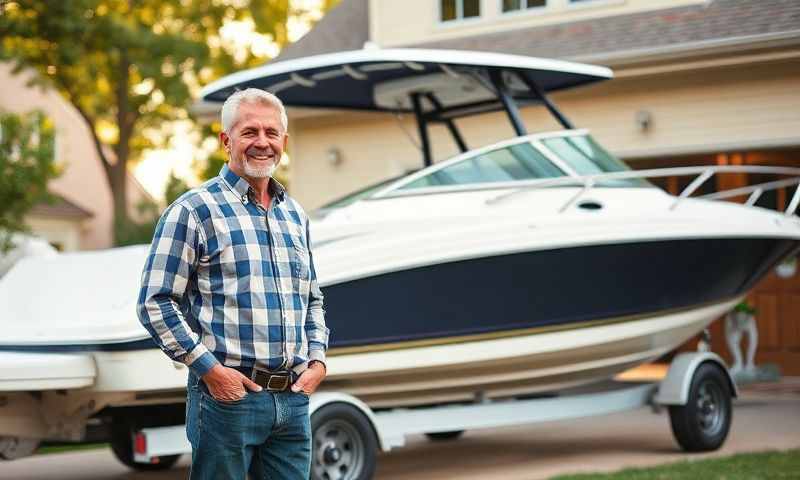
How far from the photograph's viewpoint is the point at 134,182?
35.2 metres

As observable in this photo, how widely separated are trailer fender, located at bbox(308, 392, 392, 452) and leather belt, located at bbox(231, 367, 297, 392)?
3.02 m

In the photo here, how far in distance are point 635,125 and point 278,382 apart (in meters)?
9.53

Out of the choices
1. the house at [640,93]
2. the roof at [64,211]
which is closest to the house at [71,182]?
the roof at [64,211]

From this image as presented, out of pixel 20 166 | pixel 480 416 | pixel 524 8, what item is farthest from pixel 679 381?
pixel 20 166

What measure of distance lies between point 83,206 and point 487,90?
24000mm

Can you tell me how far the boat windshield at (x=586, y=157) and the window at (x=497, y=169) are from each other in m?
0.16

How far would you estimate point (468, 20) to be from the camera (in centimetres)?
1444

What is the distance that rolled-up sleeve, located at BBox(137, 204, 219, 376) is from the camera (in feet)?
12.0

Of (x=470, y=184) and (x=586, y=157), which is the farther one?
(x=586, y=157)

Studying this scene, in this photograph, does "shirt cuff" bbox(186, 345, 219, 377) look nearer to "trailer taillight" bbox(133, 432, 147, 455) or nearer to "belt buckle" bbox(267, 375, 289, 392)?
"belt buckle" bbox(267, 375, 289, 392)

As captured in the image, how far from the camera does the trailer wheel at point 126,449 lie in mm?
7223

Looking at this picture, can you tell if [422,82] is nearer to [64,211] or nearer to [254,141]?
[254,141]

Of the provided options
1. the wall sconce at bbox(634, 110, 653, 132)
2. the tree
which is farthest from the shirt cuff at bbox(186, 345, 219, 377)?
the tree

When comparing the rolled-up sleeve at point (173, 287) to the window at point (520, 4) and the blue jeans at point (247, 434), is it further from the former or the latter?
the window at point (520, 4)
